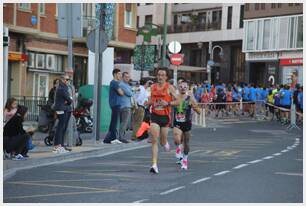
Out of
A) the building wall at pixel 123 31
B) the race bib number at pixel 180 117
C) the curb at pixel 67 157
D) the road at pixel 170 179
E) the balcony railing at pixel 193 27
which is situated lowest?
the curb at pixel 67 157

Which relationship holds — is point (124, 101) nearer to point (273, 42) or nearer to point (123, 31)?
point (123, 31)

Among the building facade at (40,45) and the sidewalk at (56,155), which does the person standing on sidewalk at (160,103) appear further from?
the building facade at (40,45)

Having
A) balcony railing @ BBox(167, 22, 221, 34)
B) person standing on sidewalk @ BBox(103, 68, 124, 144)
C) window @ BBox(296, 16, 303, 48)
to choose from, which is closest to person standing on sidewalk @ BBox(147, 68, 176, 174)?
person standing on sidewalk @ BBox(103, 68, 124, 144)

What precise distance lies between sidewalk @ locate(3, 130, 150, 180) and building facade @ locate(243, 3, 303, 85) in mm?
36041

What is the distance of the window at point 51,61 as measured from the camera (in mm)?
35719

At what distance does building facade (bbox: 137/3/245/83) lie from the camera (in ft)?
217

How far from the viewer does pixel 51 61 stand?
3597 cm

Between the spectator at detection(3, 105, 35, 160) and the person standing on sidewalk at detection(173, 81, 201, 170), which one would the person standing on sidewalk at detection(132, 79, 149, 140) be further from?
the person standing on sidewalk at detection(173, 81, 201, 170)

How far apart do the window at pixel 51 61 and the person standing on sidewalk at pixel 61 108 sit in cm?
2070

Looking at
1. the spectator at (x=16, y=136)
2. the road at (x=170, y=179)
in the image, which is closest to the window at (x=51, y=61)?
the road at (x=170, y=179)

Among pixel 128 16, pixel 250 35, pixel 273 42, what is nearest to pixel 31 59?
pixel 128 16

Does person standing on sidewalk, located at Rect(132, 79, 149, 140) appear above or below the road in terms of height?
above

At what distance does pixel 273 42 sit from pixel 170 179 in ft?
155

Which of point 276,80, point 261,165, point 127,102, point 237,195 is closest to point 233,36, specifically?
point 276,80
